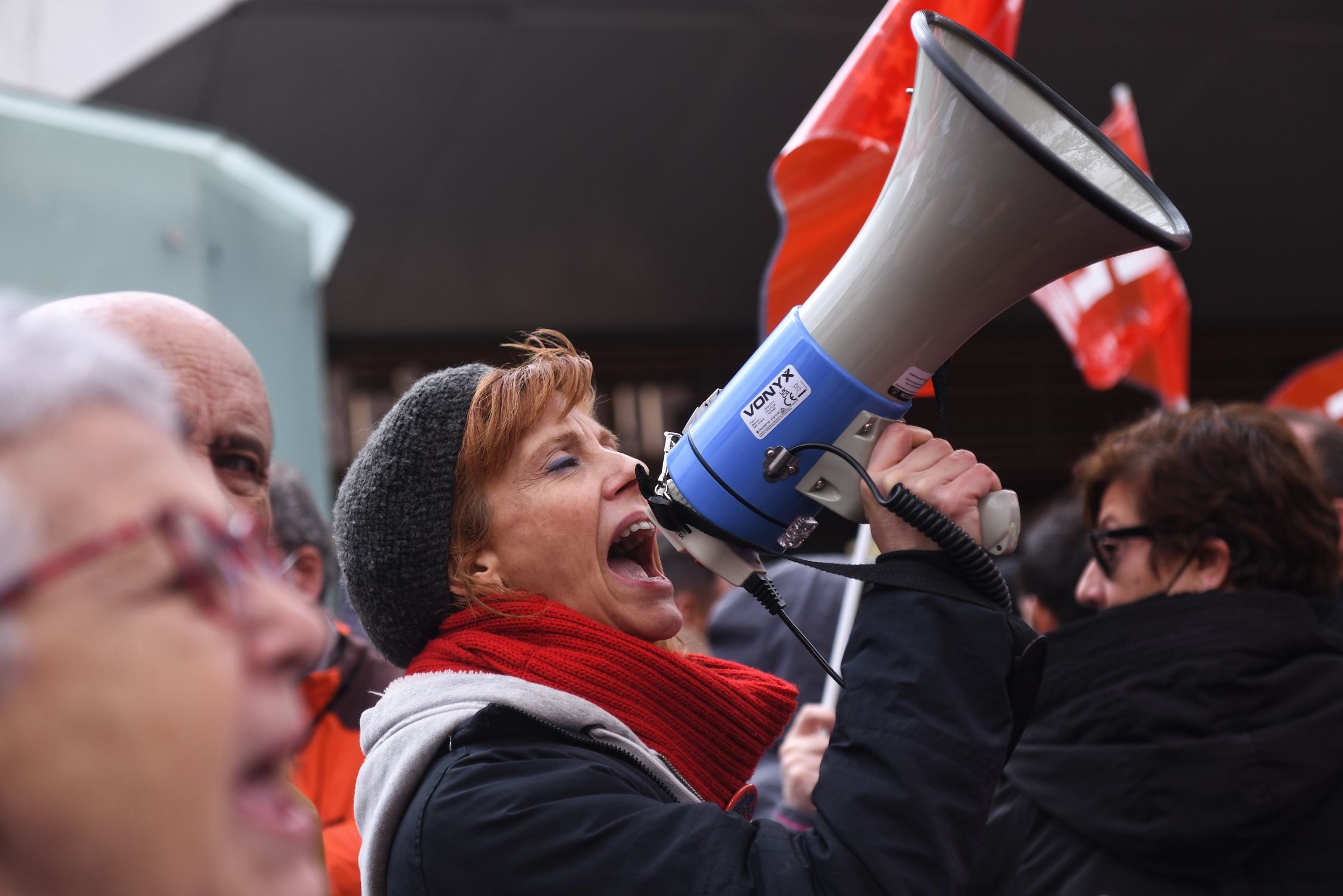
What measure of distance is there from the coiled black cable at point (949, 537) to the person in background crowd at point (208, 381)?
2.85 feet

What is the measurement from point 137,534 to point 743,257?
7.63 meters

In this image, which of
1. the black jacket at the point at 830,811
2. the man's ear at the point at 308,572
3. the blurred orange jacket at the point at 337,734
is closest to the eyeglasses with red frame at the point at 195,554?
the black jacket at the point at 830,811

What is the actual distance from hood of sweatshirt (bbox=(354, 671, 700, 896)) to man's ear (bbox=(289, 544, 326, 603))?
136 centimetres

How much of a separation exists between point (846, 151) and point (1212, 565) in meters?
1.01

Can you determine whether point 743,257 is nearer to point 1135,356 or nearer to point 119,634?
point 1135,356

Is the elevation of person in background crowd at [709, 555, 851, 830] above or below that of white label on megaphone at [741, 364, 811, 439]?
below

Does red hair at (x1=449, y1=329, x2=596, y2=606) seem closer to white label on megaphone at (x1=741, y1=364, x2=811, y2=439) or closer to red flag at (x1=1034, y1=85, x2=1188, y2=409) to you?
white label on megaphone at (x1=741, y1=364, x2=811, y2=439)

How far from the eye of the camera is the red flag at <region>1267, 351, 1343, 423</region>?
4719 millimetres

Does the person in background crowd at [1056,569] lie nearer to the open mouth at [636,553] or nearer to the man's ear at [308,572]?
the open mouth at [636,553]

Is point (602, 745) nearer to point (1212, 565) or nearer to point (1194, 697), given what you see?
point (1194, 697)

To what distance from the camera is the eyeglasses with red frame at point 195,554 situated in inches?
24.7

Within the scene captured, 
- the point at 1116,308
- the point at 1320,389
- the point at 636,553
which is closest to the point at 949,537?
the point at 636,553

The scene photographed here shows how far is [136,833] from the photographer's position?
2.07 ft

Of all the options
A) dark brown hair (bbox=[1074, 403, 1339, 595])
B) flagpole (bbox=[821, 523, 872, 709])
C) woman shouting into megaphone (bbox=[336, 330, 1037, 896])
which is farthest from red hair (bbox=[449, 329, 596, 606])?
dark brown hair (bbox=[1074, 403, 1339, 595])
